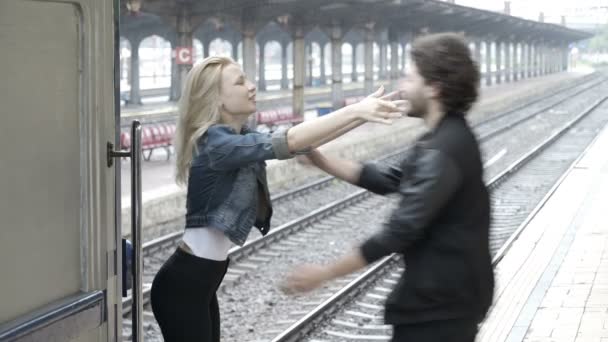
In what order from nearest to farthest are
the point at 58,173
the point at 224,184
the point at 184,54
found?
the point at 58,173
the point at 224,184
the point at 184,54

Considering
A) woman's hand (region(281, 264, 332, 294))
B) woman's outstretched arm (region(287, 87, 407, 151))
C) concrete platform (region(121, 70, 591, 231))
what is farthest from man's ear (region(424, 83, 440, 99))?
concrete platform (region(121, 70, 591, 231))

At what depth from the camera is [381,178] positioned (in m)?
3.19

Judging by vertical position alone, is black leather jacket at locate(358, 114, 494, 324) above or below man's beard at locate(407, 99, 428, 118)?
below

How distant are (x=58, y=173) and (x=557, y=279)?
6.35 meters

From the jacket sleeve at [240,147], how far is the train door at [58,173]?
49cm

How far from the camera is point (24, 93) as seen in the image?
7.62 feet

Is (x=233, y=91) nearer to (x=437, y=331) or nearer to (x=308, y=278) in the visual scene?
(x=308, y=278)

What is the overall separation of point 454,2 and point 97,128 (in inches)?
1267

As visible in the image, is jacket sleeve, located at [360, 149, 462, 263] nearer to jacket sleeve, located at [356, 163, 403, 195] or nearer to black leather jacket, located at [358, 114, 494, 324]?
black leather jacket, located at [358, 114, 494, 324]

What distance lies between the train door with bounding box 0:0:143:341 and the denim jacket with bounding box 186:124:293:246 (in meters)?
0.48

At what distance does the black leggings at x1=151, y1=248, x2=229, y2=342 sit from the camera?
3.30 metres

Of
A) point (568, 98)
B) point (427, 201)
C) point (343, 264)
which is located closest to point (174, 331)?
point (343, 264)

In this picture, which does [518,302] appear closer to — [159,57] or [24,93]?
[24,93]

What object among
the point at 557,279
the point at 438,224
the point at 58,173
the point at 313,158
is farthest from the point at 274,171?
the point at 58,173
